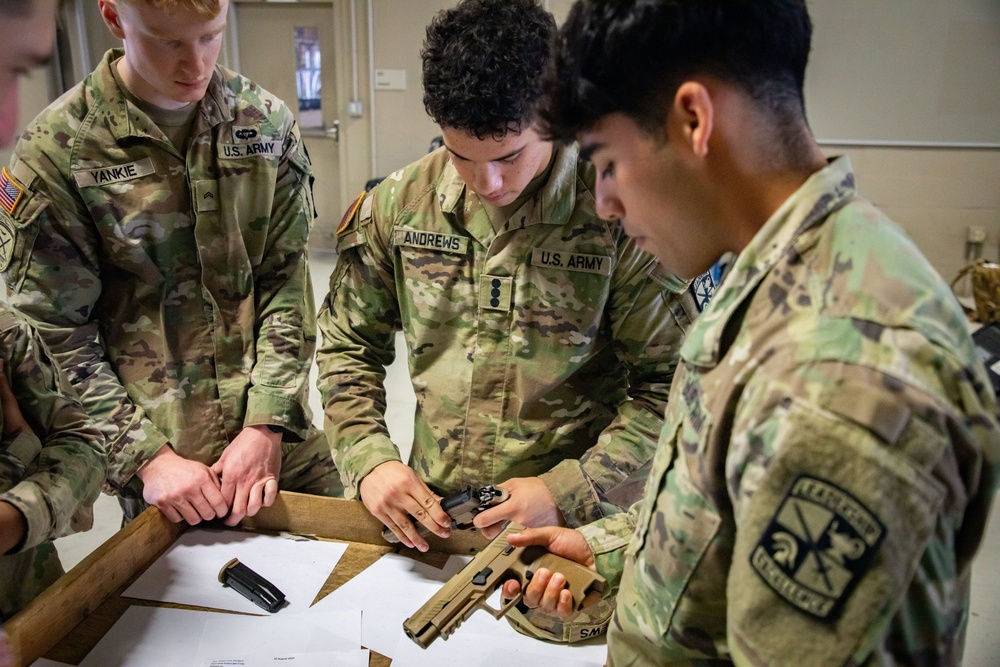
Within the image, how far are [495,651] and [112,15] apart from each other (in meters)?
1.37

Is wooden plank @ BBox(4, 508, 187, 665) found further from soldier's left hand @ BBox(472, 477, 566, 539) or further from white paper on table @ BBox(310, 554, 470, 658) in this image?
soldier's left hand @ BBox(472, 477, 566, 539)

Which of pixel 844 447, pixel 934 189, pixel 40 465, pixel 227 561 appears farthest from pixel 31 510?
pixel 934 189

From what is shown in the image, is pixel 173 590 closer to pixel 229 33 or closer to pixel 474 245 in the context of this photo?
pixel 474 245

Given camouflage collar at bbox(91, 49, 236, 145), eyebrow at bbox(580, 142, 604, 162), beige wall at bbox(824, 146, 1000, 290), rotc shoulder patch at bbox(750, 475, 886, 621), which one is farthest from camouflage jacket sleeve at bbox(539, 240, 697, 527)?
beige wall at bbox(824, 146, 1000, 290)

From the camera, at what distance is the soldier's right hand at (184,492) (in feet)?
4.54

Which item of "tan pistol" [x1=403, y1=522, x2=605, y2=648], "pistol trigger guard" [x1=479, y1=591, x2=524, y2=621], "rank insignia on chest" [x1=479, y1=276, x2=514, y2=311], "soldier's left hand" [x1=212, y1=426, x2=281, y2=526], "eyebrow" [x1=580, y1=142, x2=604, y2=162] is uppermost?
"eyebrow" [x1=580, y1=142, x2=604, y2=162]

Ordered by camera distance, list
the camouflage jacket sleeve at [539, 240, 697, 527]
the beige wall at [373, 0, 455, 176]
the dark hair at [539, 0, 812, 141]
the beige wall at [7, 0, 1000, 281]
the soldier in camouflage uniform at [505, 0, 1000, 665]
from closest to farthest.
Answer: the soldier in camouflage uniform at [505, 0, 1000, 665] < the dark hair at [539, 0, 812, 141] < the camouflage jacket sleeve at [539, 240, 697, 527] < the beige wall at [7, 0, 1000, 281] < the beige wall at [373, 0, 455, 176]

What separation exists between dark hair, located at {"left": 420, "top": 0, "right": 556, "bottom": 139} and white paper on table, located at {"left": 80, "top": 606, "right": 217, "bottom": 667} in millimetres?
919

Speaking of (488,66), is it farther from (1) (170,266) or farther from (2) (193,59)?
(1) (170,266)

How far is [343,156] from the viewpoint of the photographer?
20.5ft

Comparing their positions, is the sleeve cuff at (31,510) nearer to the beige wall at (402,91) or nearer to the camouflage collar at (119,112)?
the camouflage collar at (119,112)

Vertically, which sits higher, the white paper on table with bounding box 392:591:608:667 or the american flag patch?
the american flag patch

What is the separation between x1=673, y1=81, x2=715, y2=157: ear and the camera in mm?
665

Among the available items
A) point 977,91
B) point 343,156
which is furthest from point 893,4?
point 343,156
